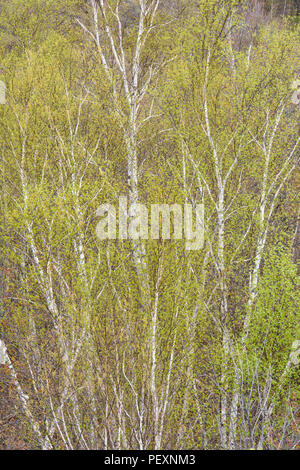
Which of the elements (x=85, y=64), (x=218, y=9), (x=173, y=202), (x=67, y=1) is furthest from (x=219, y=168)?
(x=67, y=1)

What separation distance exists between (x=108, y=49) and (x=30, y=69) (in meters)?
6.62

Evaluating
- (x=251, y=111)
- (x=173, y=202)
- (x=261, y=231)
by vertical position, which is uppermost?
(x=251, y=111)

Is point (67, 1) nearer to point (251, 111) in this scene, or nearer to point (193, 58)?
point (193, 58)

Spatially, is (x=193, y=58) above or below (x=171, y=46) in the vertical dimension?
below
